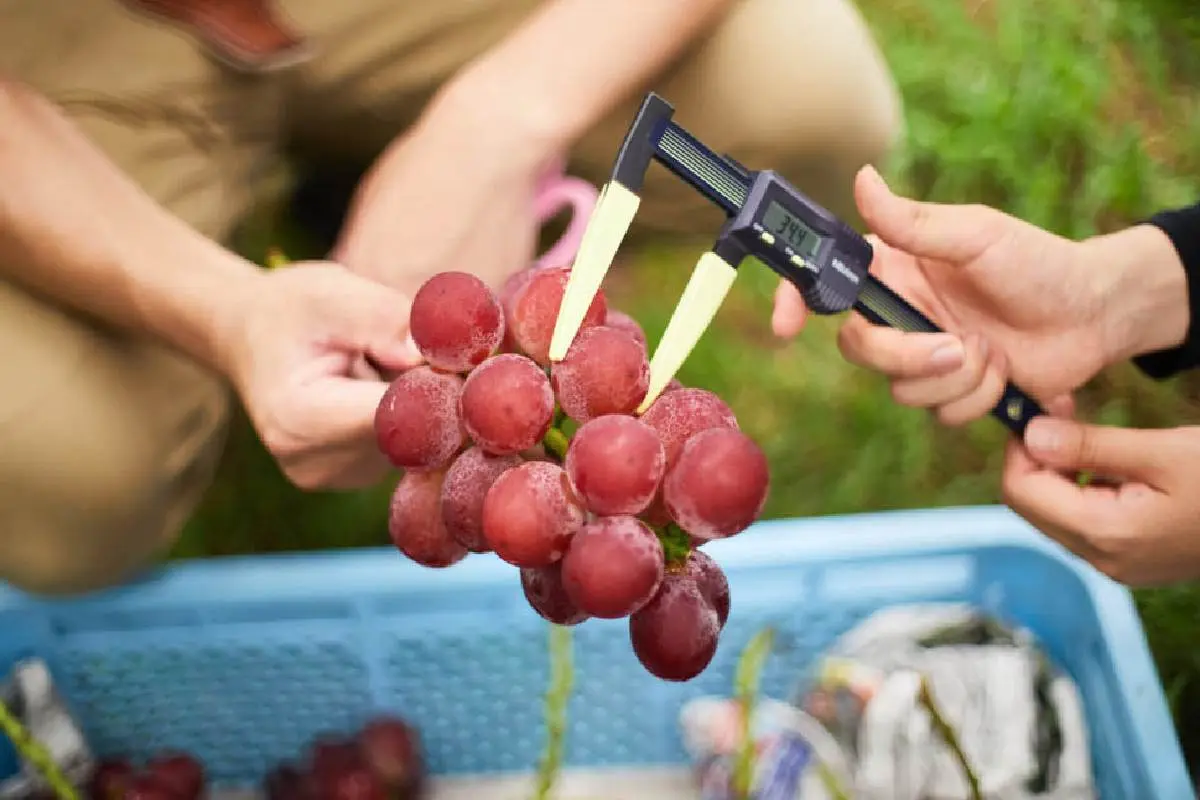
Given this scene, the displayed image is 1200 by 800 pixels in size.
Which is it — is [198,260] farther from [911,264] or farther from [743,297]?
[743,297]

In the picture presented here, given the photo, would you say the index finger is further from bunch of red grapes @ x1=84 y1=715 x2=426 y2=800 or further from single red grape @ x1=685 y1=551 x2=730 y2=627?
Result: bunch of red grapes @ x1=84 y1=715 x2=426 y2=800

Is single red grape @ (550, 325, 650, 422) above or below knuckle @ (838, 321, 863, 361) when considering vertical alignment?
below

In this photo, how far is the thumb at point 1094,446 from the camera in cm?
70

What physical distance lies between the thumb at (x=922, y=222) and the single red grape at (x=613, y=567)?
32 centimetres

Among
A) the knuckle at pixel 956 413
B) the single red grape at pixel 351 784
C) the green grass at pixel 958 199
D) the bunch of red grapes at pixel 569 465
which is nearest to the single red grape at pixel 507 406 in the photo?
the bunch of red grapes at pixel 569 465

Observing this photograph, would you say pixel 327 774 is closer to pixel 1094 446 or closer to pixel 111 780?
pixel 111 780

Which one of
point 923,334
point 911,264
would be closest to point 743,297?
point 911,264

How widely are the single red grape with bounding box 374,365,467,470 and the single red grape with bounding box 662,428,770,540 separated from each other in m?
0.10

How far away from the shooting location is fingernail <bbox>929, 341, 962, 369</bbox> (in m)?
0.65

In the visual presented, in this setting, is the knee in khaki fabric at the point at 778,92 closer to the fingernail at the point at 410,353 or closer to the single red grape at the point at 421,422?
the fingernail at the point at 410,353

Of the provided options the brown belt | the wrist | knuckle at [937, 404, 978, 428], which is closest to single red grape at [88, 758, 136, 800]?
the brown belt

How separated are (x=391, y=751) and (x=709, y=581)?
505 millimetres

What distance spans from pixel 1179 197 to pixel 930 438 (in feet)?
1.26

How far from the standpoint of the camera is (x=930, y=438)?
1.08 metres
